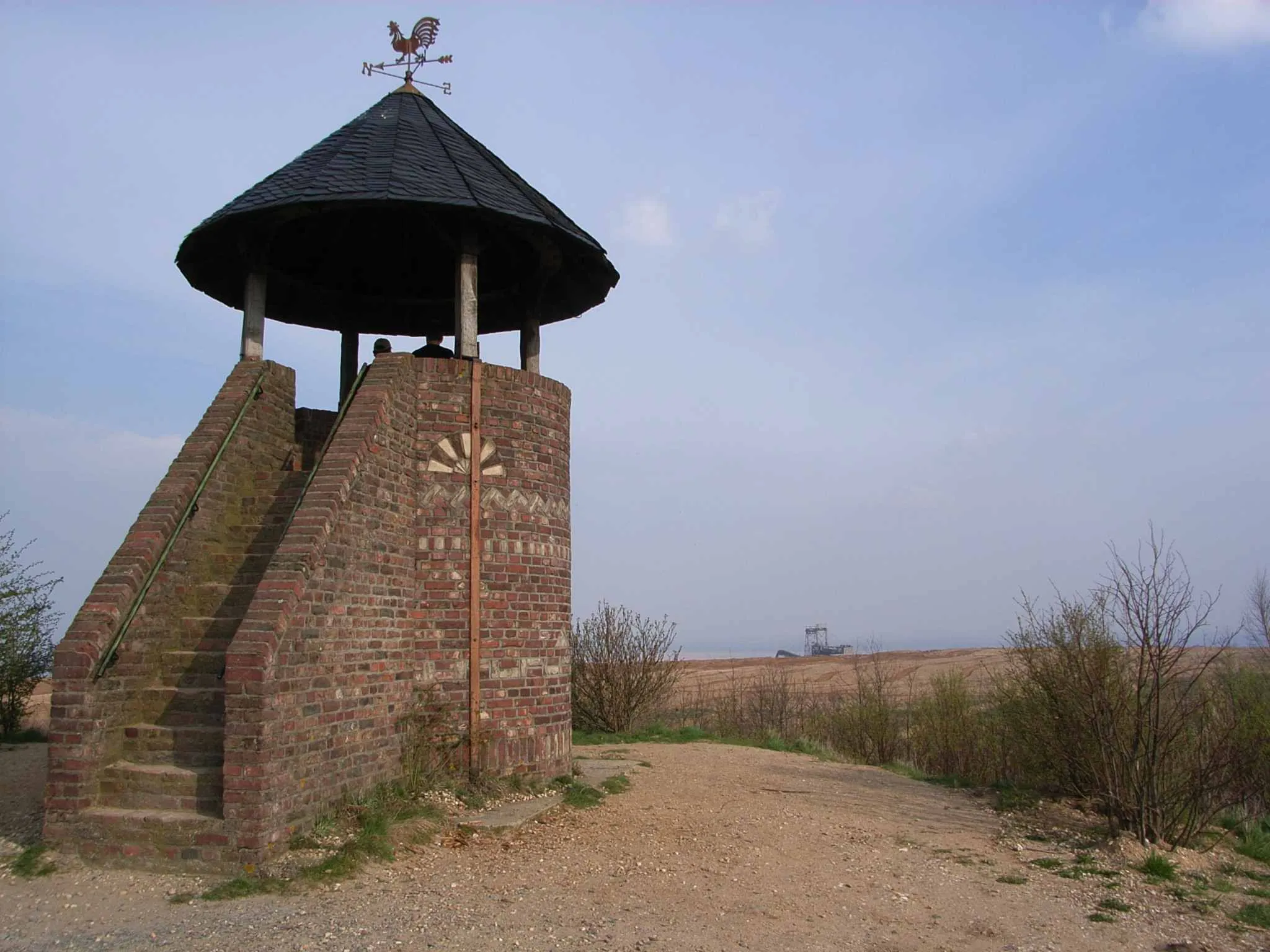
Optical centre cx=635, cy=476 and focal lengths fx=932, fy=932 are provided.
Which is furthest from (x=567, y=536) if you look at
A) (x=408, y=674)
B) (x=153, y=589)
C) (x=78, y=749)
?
(x=78, y=749)

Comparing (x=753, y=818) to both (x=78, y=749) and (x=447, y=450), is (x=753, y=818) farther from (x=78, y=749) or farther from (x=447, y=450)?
(x=78, y=749)

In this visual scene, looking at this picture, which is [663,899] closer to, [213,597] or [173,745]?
[173,745]

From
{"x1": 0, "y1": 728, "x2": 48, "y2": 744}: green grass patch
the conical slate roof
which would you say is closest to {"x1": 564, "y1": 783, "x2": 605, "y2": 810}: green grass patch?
the conical slate roof

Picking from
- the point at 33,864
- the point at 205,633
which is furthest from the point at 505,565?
the point at 33,864

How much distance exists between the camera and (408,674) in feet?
25.4

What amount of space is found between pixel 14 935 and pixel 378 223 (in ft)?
24.0

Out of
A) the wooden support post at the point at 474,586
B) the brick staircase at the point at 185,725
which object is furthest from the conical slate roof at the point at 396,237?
the brick staircase at the point at 185,725

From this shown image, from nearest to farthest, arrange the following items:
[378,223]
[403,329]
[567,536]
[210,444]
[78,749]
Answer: [78,749], [210,444], [567,536], [378,223], [403,329]

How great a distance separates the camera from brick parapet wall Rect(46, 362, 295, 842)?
607 cm

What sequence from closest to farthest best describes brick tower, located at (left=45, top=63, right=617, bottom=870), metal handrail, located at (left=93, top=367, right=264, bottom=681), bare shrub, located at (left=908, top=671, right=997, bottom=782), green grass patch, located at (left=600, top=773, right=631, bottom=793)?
brick tower, located at (left=45, top=63, right=617, bottom=870)
metal handrail, located at (left=93, top=367, right=264, bottom=681)
green grass patch, located at (left=600, top=773, right=631, bottom=793)
bare shrub, located at (left=908, top=671, right=997, bottom=782)

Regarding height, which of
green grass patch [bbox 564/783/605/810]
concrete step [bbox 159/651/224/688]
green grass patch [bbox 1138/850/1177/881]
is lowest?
green grass patch [bbox 1138/850/1177/881]

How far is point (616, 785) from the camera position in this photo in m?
9.55

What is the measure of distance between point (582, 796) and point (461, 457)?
3.29 metres

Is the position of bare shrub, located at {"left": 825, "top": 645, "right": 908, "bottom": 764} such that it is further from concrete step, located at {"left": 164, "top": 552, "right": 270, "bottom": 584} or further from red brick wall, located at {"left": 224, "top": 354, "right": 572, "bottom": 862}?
concrete step, located at {"left": 164, "top": 552, "right": 270, "bottom": 584}
